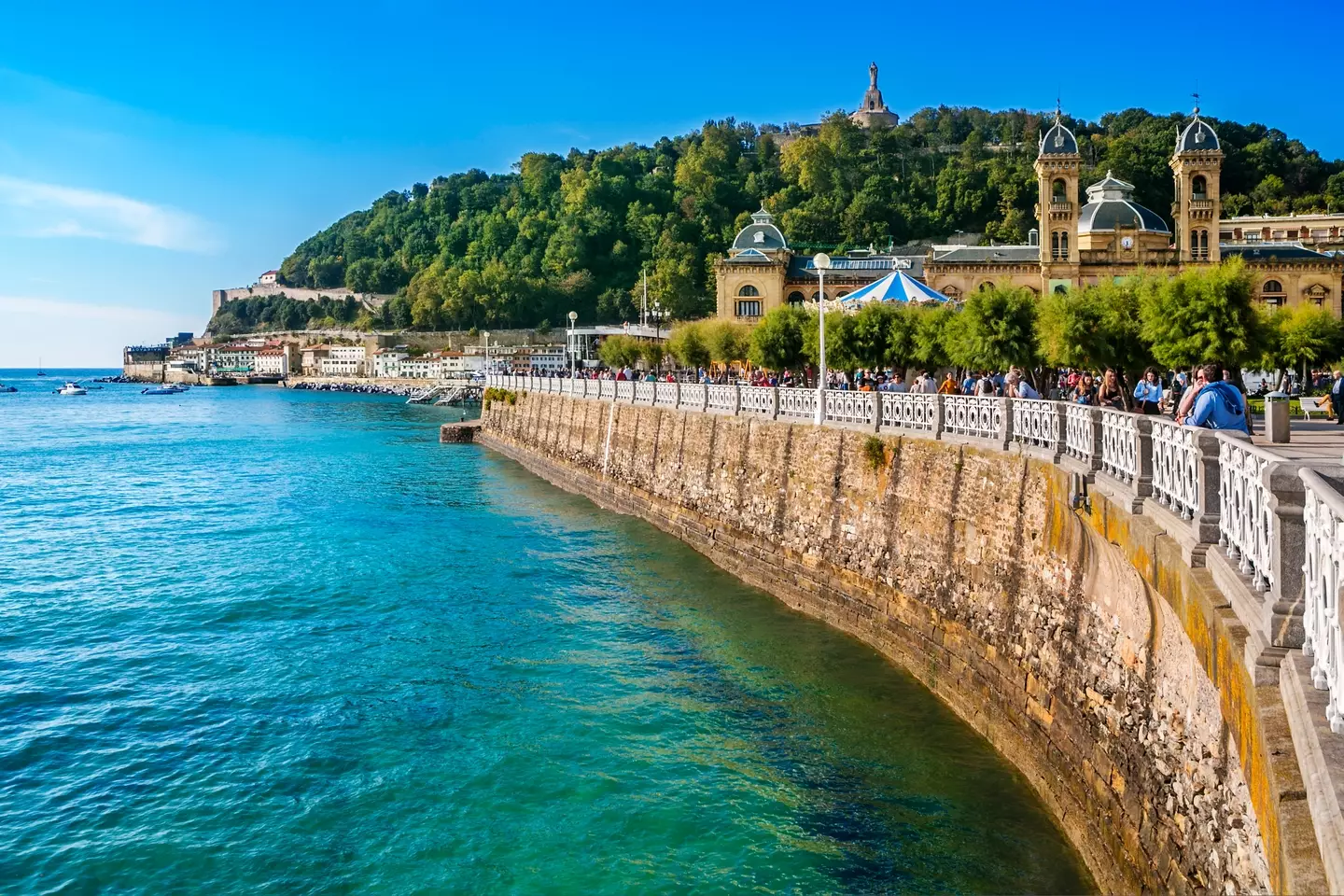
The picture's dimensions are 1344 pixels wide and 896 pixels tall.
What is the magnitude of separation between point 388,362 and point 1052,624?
150 m

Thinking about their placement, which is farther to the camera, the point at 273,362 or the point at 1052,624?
the point at 273,362

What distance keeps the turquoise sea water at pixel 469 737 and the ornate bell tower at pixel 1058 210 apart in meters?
50.2

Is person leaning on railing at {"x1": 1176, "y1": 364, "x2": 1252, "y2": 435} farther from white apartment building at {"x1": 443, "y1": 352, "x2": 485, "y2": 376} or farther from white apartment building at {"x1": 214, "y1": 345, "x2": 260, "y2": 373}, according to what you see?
white apartment building at {"x1": 214, "y1": 345, "x2": 260, "y2": 373}

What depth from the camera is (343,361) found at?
16300cm

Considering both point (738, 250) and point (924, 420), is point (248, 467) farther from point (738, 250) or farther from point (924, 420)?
point (738, 250)

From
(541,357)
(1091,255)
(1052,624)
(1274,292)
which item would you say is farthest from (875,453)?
(541,357)

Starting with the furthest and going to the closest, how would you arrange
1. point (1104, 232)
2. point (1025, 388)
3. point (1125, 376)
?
1. point (1104, 232)
2. point (1125, 376)
3. point (1025, 388)

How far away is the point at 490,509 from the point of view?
94.5 feet

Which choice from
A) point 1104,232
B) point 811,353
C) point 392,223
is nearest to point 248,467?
point 811,353

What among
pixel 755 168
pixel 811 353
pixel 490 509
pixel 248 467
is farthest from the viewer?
pixel 755 168

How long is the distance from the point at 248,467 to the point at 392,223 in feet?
523

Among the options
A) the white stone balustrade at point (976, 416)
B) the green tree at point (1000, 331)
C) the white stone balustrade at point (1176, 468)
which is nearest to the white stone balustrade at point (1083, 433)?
the white stone balustrade at point (976, 416)

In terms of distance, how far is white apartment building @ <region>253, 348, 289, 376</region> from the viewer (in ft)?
590

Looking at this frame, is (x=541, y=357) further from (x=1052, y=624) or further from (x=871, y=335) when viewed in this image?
(x=1052, y=624)
